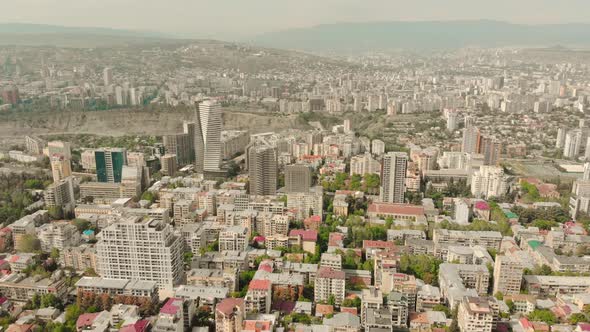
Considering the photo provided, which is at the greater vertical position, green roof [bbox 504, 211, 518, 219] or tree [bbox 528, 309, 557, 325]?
green roof [bbox 504, 211, 518, 219]

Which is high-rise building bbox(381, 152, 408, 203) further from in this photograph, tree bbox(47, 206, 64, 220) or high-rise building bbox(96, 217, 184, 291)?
tree bbox(47, 206, 64, 220)

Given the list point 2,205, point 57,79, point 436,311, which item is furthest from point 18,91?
point 436,311

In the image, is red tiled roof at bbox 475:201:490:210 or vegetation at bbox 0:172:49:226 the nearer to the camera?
vegetation at bbox 0:172:49:226

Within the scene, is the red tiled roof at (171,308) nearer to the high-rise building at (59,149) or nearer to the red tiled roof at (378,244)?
the red tiled roof at (378,244)

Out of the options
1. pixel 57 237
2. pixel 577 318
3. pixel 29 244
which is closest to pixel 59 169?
pixel 29 244

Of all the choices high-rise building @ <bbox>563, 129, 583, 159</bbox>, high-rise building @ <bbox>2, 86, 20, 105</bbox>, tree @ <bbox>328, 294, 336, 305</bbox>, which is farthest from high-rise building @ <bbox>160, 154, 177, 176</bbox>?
high-rise building @ <bbox>563, 129, 583, 159</bbox>

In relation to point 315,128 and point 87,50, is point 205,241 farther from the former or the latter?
point 87,50
